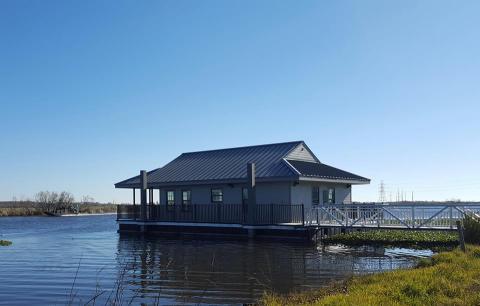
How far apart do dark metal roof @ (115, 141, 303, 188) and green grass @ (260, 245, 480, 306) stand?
13.8m

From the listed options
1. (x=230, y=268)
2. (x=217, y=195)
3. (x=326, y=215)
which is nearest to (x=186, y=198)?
(x=217, y=195)

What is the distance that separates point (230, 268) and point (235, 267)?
0.24 metres

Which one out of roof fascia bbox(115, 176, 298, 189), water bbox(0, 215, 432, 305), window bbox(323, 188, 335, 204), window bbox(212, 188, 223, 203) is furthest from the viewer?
window bbox(323, 188, 335, 204)

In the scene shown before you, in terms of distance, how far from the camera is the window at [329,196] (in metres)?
29.1

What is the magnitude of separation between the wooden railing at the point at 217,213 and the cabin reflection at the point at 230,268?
93.0 inches

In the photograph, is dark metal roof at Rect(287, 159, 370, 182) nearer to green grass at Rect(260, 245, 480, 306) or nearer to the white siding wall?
the white siding wall

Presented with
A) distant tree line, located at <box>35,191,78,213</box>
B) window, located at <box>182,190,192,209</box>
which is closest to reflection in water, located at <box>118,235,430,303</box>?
window, located at <box>182,190,192,209</box>

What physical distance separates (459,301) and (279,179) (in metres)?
17.1

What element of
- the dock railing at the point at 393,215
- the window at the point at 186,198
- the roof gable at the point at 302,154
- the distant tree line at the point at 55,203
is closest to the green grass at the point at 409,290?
the dock railing at the point at 393,215

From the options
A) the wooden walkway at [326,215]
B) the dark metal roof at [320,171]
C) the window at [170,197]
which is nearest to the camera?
the wooden walkway at [326,215]

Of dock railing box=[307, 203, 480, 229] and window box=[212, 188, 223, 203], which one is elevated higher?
window box=[212, 188, 223, 203]

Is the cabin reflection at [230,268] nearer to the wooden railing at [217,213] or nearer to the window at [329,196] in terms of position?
the wooden railing at [217,213]

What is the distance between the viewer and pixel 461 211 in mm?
20312

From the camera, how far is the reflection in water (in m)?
12.4
